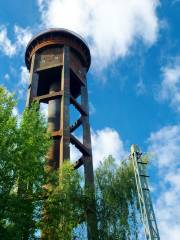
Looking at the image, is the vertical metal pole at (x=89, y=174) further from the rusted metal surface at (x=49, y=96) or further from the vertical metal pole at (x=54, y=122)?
the rusted metal surface at (x=49, y=96)

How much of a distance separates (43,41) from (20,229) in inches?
657

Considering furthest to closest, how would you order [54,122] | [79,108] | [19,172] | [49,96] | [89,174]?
[79,108] → [49,96] → [54,122] → [89,174] → [19,172]

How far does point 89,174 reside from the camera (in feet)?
68.2

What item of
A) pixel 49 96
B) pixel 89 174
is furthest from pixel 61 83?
pixel 89 174

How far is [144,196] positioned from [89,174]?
6.85 meters

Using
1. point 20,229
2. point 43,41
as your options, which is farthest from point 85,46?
point 20,229

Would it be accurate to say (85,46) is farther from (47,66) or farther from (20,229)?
(20,229)

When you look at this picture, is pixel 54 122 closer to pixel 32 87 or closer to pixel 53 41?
pixel 32 87

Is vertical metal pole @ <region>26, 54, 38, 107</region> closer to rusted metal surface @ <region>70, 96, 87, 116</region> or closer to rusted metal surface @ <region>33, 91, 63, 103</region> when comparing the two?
rusted metal surface @ <region>33, 91, 63, 103</region>

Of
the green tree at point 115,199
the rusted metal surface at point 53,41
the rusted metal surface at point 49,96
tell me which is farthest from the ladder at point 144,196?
the rusted metal surface at point 53,41

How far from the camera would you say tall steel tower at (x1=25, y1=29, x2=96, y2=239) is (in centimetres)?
2105

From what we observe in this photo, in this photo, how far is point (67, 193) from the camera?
14.8m

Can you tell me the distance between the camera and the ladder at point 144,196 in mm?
13086

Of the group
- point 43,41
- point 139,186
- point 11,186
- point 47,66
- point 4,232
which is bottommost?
point 4,232
